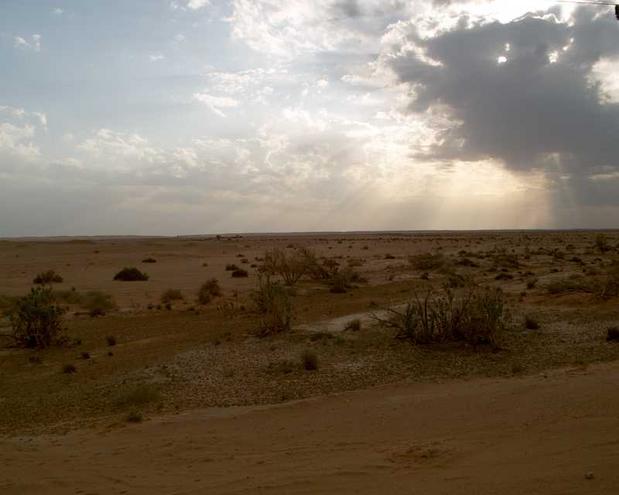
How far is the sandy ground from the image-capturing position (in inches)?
223

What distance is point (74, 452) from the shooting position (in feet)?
22.7

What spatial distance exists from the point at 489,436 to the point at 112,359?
336 inches

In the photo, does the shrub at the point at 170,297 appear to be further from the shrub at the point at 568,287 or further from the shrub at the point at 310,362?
the shrub at the point at 568,287

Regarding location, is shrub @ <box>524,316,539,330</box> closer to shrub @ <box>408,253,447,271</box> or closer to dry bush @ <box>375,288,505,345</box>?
dry bush @ <box>375,288,505,345</box>

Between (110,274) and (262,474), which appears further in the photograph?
(110,274)

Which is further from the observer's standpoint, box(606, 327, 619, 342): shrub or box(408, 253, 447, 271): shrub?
box(408, 253, 447, 271): shrub

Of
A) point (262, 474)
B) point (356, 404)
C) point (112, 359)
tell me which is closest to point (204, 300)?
point (112, 359)

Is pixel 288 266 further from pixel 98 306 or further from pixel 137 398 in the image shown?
pixel 137 398

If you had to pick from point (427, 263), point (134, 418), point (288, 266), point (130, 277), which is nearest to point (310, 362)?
point (134, 418)

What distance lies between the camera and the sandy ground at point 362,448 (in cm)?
565

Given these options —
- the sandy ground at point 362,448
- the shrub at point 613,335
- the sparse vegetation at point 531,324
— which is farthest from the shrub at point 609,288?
the sandy ground at point 362,448

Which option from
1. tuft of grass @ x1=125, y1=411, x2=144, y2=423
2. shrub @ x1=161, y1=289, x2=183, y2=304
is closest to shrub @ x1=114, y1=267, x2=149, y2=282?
shrub @ x1=161, y1=289, x2=183, y2=304

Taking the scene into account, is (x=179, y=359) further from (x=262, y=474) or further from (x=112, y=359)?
(x=262, y=474)

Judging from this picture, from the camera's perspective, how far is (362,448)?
665 cm
